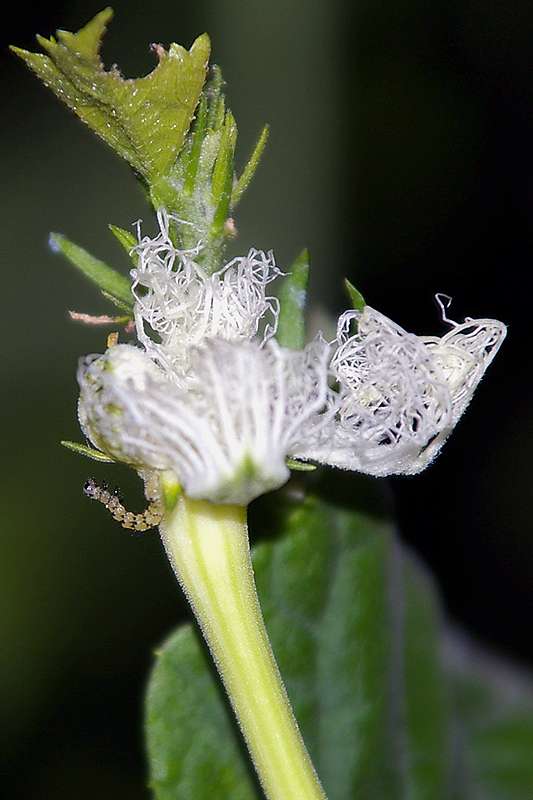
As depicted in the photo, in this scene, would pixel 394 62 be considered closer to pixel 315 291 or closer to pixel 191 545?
pixel 315 291

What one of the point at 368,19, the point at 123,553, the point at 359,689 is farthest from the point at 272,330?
the point at 368,19

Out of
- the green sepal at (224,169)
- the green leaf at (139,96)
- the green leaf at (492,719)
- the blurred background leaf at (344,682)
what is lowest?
the green leaf at (492,719)

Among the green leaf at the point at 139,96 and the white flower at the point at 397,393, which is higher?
the green leaf at the point at 139,96

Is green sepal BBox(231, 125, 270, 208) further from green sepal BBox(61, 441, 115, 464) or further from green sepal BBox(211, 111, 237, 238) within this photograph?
green sepal BBox(61, 441, 115, 464)

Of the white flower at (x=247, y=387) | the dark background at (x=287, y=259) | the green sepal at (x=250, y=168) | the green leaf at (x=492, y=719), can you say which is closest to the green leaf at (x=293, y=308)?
the white flower at (x=247, y=387)

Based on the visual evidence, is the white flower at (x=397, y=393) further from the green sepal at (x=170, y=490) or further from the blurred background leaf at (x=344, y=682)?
the blurred background leaf at (x=344, y=682)

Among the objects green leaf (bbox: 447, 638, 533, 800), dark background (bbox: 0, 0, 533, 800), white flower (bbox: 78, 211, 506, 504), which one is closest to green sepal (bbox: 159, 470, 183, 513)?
white flower (bbox: 78, 211, 506, 504)

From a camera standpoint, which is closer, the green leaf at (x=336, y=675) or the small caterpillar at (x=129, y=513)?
the small caterpillar at (x=129, y=513)
